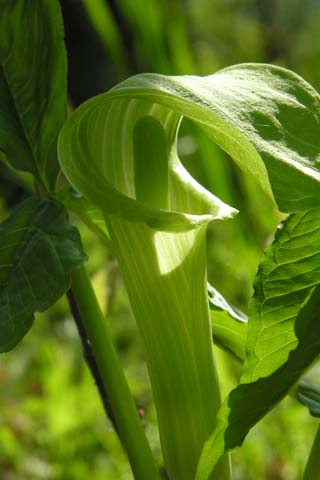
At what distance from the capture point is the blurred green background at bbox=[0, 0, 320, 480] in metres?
1.28

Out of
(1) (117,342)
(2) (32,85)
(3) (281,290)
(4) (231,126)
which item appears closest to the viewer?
(4) (231,126)

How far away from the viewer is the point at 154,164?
58 centimetres

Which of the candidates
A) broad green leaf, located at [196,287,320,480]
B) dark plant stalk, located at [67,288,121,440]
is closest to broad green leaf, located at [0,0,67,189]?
dark plant stalk, located at [67,288,121,440]

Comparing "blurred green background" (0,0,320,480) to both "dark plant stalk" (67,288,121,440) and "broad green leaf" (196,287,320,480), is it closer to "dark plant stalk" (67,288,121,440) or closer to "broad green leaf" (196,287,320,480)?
"dark plant stalk" (67,288,121,440)

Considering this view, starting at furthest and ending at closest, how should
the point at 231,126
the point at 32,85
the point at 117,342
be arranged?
the point at 117,342 → the point at 32,85 → the point at 231,126

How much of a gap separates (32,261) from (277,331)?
182mm

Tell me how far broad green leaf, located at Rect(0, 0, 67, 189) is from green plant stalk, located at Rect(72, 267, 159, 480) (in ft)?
0.36

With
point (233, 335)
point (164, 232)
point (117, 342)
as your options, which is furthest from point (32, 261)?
point (117, 342)

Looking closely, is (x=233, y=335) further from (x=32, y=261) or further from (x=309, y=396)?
(x=32, y=261)

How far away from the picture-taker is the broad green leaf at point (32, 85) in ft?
2.01

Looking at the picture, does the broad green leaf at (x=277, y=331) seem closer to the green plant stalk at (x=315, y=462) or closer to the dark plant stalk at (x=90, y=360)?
the green plant stalk at (x=315, y=462)

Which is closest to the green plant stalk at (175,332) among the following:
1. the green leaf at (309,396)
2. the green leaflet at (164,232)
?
the green leaflet at (164,232)

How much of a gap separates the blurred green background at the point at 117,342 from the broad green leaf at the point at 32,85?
0.40 metres

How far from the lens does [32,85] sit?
2.09 feet
